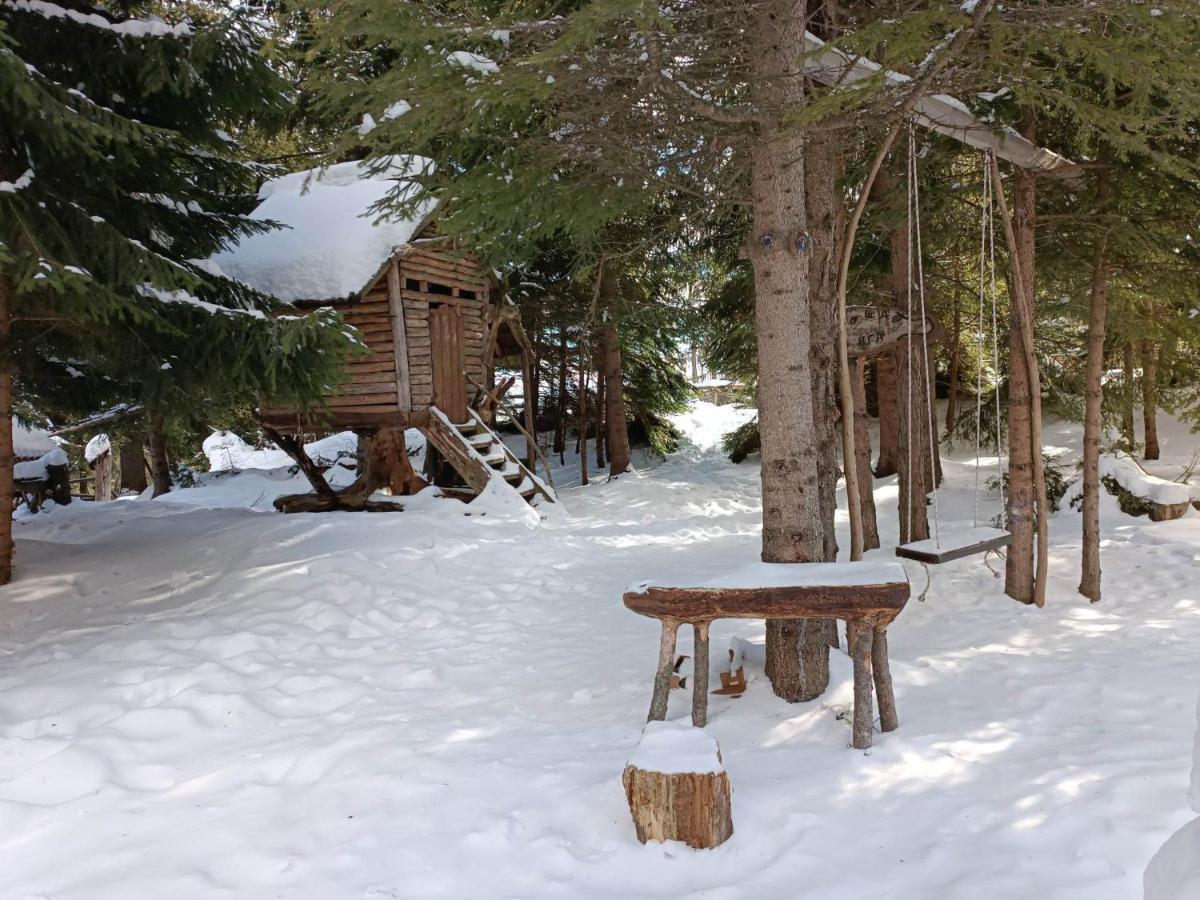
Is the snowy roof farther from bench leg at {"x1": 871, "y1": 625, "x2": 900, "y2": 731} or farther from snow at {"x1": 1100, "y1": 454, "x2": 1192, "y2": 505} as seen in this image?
snow at {"x1": 1100, "y1": 454, "x2": 1192, "y2": 505}

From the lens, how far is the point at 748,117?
14.8 feet

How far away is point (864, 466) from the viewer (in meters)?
10.0

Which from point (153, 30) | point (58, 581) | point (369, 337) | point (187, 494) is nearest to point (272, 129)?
point (153, 30)

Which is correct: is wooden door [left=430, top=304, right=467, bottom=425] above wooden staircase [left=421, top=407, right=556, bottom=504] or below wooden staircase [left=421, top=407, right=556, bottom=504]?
above

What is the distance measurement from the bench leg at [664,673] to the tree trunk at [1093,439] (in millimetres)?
5239

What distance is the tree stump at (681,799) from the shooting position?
3.34 m

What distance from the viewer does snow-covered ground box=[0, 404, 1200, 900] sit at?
323 centimetres

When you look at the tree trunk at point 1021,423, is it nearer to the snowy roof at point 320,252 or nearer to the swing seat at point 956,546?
the swing seat at point 956,546

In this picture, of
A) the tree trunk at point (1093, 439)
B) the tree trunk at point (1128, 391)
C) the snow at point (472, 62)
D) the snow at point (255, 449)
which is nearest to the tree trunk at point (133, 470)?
the snow at point (255, 449)

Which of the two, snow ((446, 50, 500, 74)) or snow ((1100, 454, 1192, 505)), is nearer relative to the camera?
snow ((446, 50, 500, 74))

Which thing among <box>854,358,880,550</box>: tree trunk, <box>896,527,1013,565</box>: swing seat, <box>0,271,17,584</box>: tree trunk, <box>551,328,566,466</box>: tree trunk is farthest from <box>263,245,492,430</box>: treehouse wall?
<box>896,527,1013,565</box>: swing seat

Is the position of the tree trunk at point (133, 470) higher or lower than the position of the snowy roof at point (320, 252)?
lower

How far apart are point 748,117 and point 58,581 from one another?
24.3 ft

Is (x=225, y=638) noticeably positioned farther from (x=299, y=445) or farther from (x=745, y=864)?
(x=299, y=445)
